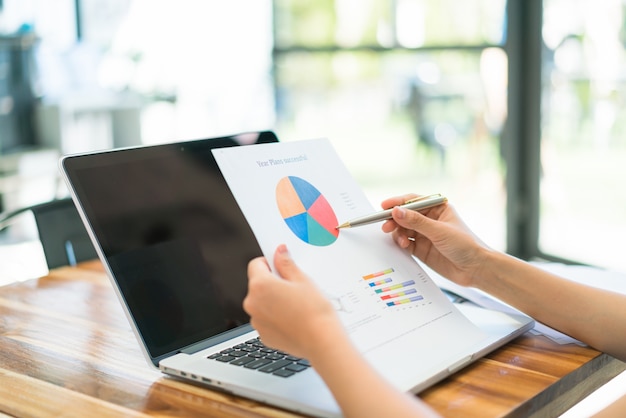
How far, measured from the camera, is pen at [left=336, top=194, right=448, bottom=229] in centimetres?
98

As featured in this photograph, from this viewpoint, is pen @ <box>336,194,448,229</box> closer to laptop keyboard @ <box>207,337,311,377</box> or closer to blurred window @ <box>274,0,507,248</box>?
laptop keyboard @ <box>207,337,311,377</box>

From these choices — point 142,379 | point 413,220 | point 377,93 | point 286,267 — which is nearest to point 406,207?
point 413,220

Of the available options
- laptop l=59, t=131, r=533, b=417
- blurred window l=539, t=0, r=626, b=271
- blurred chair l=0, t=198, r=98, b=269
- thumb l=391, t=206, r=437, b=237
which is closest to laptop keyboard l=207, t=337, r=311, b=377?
laptop l=59, t=131, r=533, b=417

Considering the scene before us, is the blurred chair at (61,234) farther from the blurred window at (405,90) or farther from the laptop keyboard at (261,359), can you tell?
the blurred window at (405,90)

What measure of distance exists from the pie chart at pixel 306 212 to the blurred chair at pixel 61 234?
0.79 meters

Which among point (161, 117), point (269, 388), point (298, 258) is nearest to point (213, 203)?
point (298, 258)

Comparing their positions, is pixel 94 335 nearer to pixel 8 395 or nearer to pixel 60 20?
pixel 8 395

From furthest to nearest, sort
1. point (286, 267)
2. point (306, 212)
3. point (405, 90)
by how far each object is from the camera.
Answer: point (405, 90) < point (306, 212) < point (286, 267)

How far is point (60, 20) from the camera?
438cm

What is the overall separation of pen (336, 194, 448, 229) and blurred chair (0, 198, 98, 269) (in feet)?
2.71

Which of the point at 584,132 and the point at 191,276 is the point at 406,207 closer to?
the point at 191,276

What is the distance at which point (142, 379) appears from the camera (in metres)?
0.90

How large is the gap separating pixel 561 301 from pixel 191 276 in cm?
48

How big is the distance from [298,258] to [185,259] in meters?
0.20
